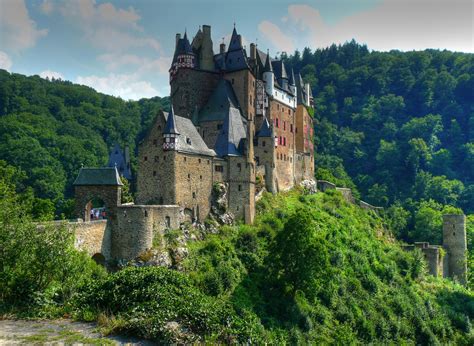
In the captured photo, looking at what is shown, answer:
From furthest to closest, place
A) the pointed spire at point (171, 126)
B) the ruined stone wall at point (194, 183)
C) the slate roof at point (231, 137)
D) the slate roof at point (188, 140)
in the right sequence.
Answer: the slate roof at point (231, 137)
the slate roof at point (188, 140)
the ruined stone wall at point (194, 183)
the pointed spire at point (171, 126)

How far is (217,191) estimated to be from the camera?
41.6 metres

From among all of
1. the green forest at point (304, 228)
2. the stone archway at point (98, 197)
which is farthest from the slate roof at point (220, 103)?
the stone archway at point (98, 197)

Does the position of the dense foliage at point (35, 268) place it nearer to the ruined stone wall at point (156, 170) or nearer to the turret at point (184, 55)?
the ruined stone wall at point (156, 170)

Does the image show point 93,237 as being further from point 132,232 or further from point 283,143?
point 283,143

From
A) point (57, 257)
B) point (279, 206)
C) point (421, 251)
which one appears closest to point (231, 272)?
point (279, 206)

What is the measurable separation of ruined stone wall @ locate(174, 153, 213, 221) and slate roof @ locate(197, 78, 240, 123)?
8.92 m

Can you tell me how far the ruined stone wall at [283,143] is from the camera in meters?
55.4

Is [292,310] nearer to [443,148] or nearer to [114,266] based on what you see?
[114,266]

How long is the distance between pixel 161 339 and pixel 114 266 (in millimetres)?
19267

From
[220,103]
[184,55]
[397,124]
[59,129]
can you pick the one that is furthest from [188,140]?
[397,124]

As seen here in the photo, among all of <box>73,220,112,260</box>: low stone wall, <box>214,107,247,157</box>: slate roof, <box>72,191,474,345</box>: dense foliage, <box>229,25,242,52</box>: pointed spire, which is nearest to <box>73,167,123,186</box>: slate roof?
<box>73,220,112,260</box>: low stone wall

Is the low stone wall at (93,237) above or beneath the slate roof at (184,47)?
beneath

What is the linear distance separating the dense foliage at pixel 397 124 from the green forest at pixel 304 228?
1.24 feet

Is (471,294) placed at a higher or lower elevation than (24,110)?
lower
